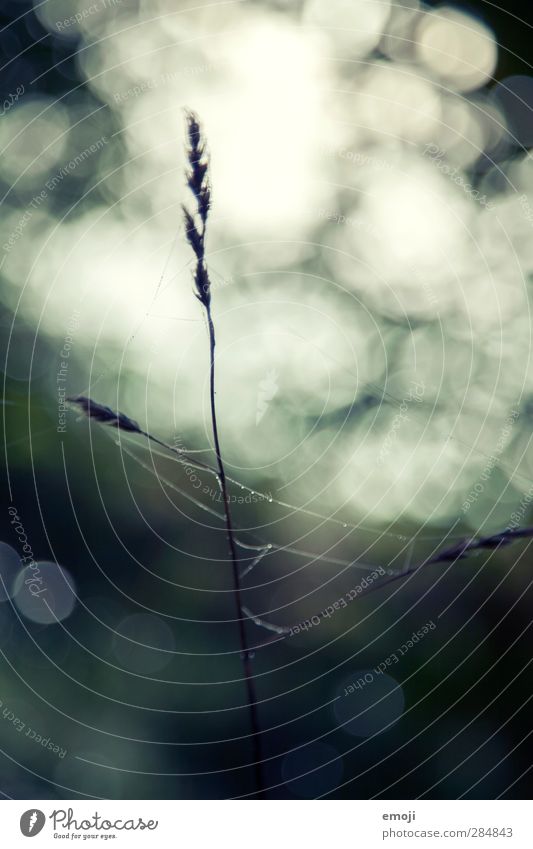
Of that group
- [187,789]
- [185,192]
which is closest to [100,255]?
[185,192]

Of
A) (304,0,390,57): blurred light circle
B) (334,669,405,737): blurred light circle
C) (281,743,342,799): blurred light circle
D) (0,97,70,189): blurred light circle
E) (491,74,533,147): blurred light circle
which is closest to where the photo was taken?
(281,743,342,799): blurred light circle

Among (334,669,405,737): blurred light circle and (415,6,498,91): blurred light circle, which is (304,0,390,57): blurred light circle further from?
(334,669,405,737): blurred light circle

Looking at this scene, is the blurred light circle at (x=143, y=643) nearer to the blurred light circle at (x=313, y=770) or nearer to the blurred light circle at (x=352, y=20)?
the blurred light circle at (x=313, y=770)

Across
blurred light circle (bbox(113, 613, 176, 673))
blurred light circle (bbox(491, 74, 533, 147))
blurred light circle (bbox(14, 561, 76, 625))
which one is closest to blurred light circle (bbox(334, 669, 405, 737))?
blurred light circle (bbox(113, 613, 176, 673))

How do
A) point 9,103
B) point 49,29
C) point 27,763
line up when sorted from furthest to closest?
point 49,29 → point 9,103 → point 27,763

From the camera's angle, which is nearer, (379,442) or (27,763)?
(27,763)
